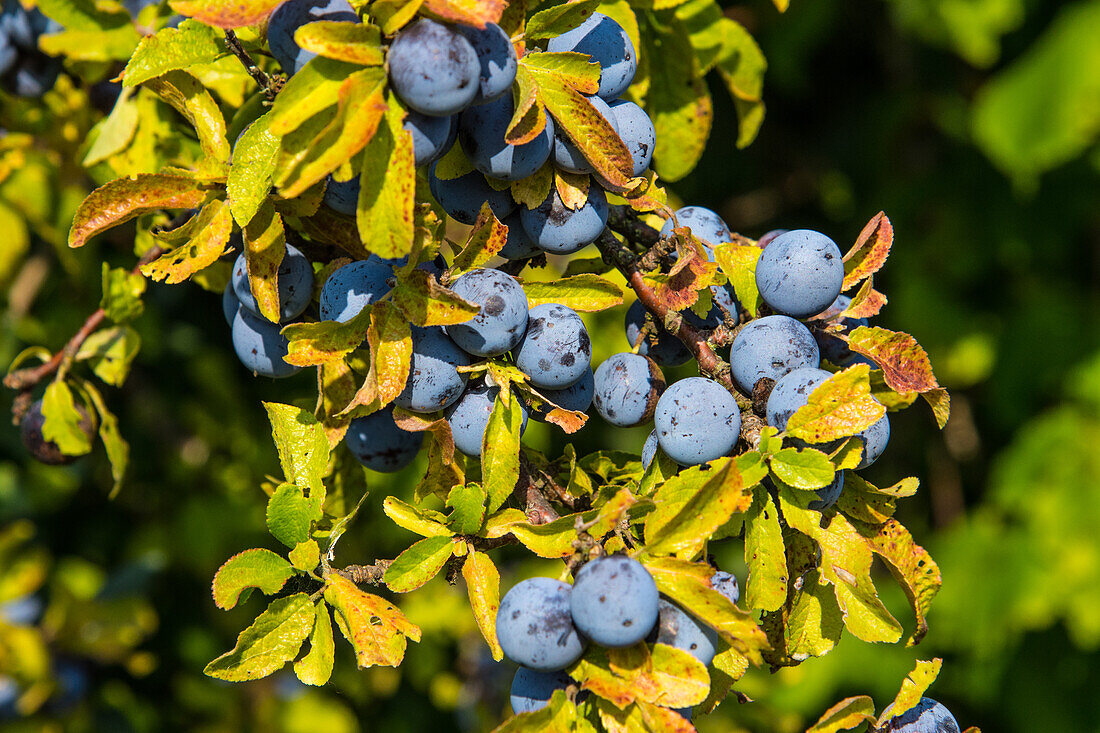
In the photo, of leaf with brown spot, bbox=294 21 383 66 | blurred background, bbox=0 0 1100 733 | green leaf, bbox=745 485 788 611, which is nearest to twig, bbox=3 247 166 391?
blurred background, bbox=0 0 1100 733

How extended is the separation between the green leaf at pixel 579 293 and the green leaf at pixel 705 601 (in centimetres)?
23

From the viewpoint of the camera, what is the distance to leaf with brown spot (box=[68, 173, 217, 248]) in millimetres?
763

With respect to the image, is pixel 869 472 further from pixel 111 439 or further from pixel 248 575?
pixel 248 575

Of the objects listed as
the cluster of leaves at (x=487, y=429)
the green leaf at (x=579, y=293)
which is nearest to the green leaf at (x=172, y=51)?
the cluster of leaves at (x=487, y=429)

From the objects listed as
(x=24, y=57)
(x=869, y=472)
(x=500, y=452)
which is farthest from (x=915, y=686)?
(x=869, y=472)

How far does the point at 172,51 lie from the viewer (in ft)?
2.42

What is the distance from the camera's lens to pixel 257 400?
2006mm

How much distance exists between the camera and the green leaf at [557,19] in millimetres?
718

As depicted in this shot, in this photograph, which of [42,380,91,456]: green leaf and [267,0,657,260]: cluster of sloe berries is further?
[42,380,91,456]: green leaf

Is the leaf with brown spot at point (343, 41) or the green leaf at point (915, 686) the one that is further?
the green leaf at point (915, 686)

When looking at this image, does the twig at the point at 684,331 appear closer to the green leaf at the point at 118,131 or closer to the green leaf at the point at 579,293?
the green leaf at the point at 579,293

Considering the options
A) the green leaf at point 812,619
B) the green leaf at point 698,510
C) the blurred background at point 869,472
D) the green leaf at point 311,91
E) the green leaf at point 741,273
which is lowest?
the blurred background at point 869,472

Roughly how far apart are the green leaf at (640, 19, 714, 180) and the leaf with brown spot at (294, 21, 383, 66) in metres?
0.51

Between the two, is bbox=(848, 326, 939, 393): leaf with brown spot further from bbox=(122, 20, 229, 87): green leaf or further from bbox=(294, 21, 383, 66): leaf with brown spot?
bbox=(122, 20, 229, 87): green leaf
